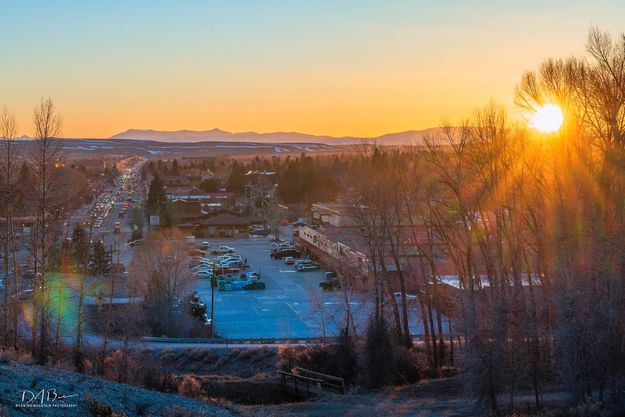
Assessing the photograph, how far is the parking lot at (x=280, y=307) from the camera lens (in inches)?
1021

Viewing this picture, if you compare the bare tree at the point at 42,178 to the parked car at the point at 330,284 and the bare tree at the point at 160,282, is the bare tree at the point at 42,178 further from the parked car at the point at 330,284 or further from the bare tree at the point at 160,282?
the parked car at the point at 330,284

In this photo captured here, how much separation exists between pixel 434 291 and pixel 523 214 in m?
4.15

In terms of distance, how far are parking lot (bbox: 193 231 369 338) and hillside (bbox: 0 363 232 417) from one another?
9506mm

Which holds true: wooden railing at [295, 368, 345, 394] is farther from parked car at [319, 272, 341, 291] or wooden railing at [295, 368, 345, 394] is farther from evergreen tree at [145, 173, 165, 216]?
evergreen tree at [145, 173, 165, 216]

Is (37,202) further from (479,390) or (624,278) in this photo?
(624,278)

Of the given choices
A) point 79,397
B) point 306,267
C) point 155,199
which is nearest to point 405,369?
point 79,397

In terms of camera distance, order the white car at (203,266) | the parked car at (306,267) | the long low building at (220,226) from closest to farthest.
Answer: the white car at (203,266), the parked car at (306,267), the long low building at (220,226)

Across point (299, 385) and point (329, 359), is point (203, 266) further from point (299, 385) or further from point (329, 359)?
point (299, 385)

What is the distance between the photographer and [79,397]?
30.2 ft

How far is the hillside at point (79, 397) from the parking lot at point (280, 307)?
9.51 metres

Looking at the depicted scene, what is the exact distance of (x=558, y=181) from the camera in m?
15.9

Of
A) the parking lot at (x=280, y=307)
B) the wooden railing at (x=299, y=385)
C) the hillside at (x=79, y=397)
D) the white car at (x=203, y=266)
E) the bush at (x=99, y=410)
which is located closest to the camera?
the hillside at (x=79, y=397)

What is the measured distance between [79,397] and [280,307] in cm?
2155

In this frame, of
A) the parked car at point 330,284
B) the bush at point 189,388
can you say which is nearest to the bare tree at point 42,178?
the bush at point 189,388
